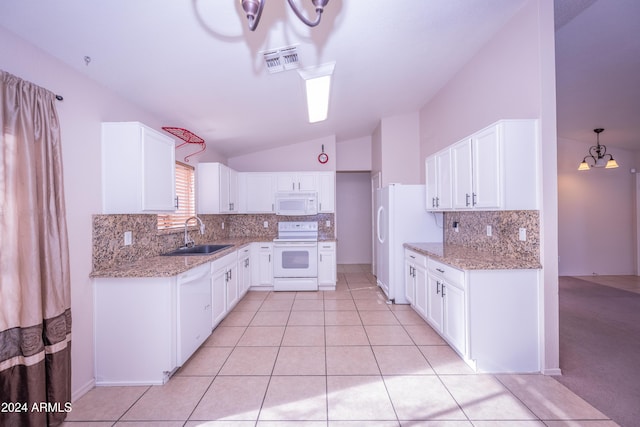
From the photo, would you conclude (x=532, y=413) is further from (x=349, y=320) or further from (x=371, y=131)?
(x=371, y=131)

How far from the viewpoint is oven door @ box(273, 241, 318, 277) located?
4.51 metres

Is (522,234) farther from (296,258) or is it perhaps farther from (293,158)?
(293,158)

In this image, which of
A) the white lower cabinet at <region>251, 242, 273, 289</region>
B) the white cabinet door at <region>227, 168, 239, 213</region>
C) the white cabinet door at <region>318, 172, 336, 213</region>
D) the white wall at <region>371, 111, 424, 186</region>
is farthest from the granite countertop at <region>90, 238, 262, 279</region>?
the white wall at <region>371, 111, 424, 186</region>

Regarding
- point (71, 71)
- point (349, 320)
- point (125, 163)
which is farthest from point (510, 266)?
point (71, 71)

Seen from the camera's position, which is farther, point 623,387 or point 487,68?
point 487,68

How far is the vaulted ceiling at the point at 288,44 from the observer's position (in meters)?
1.61

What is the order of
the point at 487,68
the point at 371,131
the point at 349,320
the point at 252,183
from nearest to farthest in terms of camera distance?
1. the point at 487,68
2. the point at 349,320
3. the point at 252,183
4. the point at 371,131

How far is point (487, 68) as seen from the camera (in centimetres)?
275

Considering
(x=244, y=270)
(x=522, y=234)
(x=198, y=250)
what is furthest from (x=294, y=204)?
(x=522, y=234)

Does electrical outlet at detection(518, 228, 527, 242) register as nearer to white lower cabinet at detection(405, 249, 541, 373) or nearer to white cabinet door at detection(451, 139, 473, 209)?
white lower cabinet at detection(405, 249, 541, 373)

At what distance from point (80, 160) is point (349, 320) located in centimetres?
298

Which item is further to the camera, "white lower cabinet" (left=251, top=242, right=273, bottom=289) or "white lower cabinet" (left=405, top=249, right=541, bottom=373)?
"white lower cabinet" (left=251, top=242, right=273, bottom=289)

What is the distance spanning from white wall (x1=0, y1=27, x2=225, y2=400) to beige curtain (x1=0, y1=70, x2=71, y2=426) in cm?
23

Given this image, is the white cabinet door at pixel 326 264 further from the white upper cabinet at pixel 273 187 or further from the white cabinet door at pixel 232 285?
the white cabinet door at pixel 232 285
